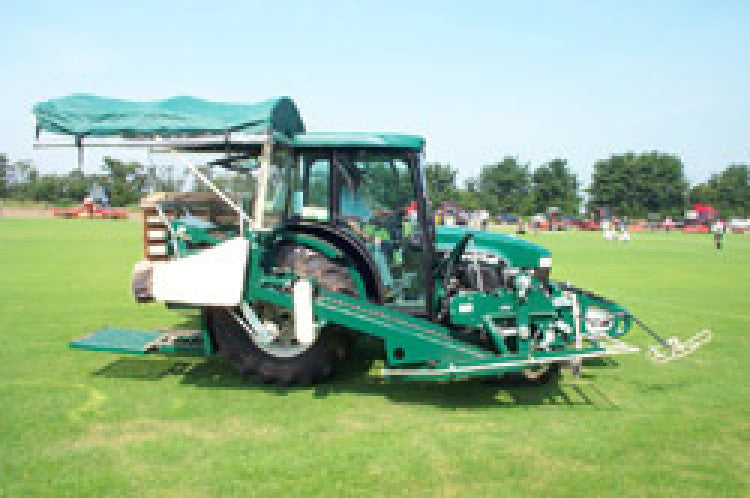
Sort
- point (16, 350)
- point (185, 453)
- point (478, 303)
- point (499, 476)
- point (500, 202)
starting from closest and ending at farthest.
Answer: point (499, 476) < point (185, 453) < point (478, 303) < point (16, 350) < point (500, 202)

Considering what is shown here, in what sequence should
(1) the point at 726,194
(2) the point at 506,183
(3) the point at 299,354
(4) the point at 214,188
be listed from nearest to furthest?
(4) the point at 214,188
(3) the point at 299,354
(1) the point at 726,194
(2) the point at 506,183

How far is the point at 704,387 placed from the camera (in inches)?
233

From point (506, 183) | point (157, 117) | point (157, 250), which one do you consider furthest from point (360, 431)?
point (506, 183)

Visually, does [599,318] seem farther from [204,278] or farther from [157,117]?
[157,117]

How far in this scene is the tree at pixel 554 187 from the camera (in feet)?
318

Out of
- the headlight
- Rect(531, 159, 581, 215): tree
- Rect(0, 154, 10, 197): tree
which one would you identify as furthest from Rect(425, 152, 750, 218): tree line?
the headlight

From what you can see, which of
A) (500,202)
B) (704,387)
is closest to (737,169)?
(500,202)

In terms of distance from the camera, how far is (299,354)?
18.3 ft

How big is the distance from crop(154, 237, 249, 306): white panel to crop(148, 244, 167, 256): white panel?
24.6 inches

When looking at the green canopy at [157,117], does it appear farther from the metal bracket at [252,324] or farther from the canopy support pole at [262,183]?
the metal bracket at [252,324]

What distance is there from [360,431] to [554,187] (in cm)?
9795

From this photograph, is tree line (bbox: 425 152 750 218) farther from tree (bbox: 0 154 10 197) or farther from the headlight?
the headlight

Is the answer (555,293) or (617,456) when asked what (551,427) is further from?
(555,293)

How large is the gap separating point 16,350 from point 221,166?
11.3 feet
